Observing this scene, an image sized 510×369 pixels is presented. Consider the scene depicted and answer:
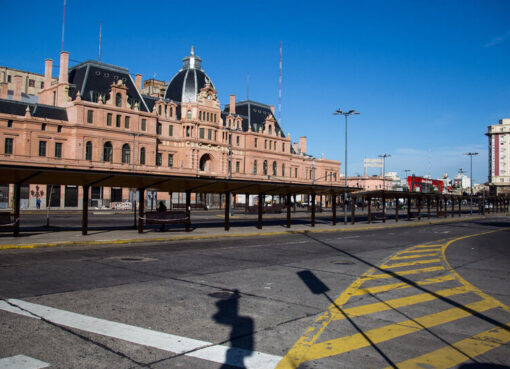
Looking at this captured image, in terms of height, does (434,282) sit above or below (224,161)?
below

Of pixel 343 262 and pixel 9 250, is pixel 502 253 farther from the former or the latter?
pixel 9 250

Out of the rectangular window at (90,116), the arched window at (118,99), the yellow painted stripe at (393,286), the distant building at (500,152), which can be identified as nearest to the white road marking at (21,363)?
the yellow painted stripe at (393,286)

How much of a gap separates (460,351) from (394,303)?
9.50 ft

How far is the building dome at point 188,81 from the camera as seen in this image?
83062 millimetres

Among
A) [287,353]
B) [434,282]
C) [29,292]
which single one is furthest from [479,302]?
[29,292]

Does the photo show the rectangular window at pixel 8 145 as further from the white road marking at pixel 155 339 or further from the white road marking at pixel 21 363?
the white road marking at pixel 21 363

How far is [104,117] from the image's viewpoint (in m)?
66.4

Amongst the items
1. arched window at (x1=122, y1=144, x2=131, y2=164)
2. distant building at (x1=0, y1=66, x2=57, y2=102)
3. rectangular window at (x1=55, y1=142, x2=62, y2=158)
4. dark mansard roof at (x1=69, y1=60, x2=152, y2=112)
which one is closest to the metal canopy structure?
rectangular window at (x1=55, y1=142, x2=62, y2=158)

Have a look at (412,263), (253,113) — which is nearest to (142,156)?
(253,113)

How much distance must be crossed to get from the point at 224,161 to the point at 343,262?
234ft

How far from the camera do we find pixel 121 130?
68.1 meters

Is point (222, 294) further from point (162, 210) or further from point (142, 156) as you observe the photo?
point (142, 156)

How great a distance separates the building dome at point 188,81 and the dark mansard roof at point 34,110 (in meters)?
24.5

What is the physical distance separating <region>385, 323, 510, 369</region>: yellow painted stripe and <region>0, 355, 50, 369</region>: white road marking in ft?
14.8
